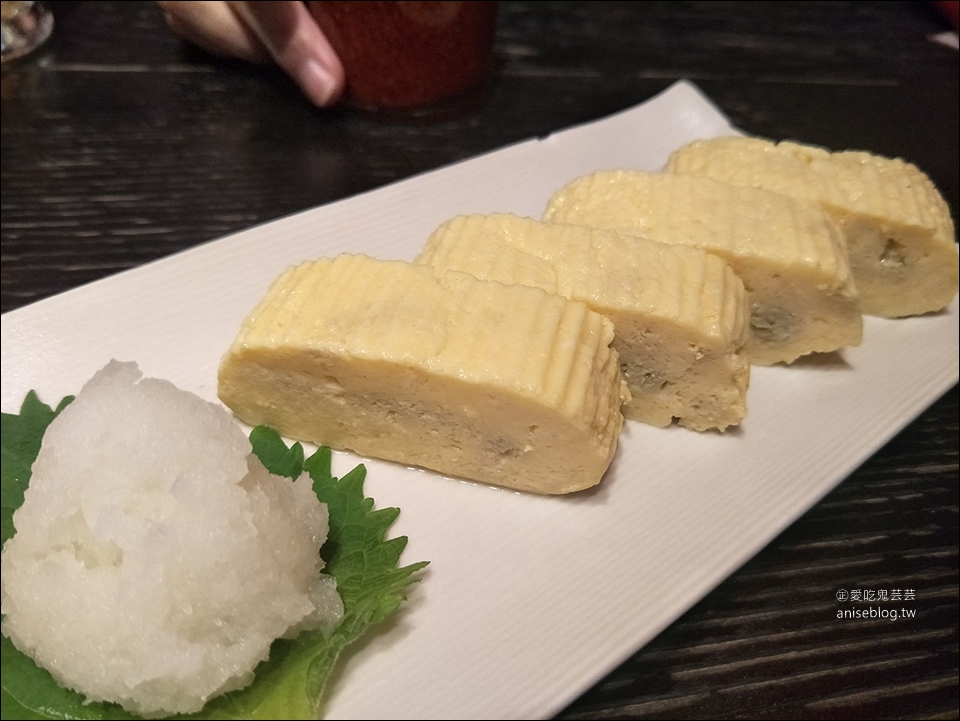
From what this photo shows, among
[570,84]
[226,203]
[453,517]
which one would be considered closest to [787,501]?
[453,517]

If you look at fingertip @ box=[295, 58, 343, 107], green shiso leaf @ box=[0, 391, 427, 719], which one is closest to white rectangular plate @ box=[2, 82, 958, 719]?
green shiso leaf @ box=[0, 391, 427, 719]

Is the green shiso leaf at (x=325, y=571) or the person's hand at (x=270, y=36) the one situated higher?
the person's hand at (x=270, y=36)

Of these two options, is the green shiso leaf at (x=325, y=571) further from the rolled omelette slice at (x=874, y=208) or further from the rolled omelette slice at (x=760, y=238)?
the rolled omelette slice at (x=874, y=208)

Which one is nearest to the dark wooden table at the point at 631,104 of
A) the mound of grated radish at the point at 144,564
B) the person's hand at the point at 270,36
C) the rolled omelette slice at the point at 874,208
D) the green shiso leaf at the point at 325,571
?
the person's hand at the point at 270,36

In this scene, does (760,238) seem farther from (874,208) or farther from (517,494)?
(517,494)

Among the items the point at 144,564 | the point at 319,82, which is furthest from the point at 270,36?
the point at 144,564

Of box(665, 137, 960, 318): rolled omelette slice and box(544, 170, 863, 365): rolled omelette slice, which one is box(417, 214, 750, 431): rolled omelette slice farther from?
box(665, 137, 960, 318): rolled omelette slice
